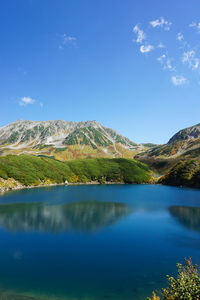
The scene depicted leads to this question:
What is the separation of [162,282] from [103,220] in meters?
28.0

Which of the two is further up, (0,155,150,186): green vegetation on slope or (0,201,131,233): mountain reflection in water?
(0,155,150,186): green vegetation on slope

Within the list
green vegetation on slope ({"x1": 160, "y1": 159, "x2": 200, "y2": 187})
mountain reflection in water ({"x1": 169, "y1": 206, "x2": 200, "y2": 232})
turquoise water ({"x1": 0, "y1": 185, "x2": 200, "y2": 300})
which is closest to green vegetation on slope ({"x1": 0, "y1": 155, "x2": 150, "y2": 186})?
green vegetation on slope ({"x1": 160, "y1": 159, "x2": 200, "y2": 187})

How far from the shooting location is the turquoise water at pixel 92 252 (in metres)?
20.4

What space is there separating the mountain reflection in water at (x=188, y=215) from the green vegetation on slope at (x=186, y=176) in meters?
73.0

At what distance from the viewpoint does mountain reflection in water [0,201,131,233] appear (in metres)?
41.5

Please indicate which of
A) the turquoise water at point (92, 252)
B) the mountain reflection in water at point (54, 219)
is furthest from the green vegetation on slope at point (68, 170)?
the turquoise water at point (92, 252)

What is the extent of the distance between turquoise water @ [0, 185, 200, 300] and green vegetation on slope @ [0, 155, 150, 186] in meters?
74.7

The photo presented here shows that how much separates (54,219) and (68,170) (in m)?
117

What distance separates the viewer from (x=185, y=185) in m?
134

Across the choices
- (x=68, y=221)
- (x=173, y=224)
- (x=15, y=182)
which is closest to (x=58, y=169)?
(x=15, y=182)

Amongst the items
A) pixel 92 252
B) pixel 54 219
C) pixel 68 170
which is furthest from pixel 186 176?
pixel 92 252

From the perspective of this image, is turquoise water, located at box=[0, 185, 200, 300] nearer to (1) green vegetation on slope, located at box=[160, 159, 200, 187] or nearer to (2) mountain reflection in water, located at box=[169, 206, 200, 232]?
(2) mountain reflection in water, located at box=[169, 206, 200, 232]

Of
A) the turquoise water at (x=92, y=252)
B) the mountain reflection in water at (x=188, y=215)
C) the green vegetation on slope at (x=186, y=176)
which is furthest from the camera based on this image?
the green vegetation on slope at (x=186, y=176)

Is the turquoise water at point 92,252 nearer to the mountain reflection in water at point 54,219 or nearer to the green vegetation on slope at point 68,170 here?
the mountain reflection in water at point 54,219
